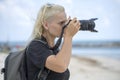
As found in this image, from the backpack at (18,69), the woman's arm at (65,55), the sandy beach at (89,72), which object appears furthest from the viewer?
the sandy beach at (89,72)

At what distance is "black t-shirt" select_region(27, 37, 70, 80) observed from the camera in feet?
8.89

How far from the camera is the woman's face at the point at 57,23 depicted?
9.16 ft

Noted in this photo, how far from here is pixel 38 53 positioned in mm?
2721

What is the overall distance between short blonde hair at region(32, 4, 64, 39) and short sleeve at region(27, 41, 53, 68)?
84 millimetres

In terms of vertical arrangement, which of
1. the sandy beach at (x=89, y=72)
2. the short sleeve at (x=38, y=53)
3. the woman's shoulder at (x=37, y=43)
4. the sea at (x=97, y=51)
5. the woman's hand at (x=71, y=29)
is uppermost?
the woman's hand at (x=71, y=29)

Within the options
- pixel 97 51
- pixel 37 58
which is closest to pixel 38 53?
pixel 37 58

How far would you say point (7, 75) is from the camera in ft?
9.38

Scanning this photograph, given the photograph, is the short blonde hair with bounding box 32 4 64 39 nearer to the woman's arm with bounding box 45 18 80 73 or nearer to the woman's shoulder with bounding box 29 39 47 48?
the woman's shoulder with bounding box 29 39 47 48

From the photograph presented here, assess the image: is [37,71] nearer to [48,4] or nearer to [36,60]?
[36,60]

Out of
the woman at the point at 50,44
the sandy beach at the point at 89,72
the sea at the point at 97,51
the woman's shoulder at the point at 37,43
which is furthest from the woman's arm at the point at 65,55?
the sea at the point at 97,51

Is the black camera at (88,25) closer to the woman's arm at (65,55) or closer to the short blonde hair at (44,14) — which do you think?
the woman's arm at (65,55)

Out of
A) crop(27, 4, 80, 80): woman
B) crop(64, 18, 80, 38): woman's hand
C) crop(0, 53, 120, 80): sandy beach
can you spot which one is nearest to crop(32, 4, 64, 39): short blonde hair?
crop(27, 4, 80, 80): woman

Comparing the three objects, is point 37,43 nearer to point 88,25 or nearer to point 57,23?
point 57,23

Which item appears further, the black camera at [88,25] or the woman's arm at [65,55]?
the black camera at [88,25]
